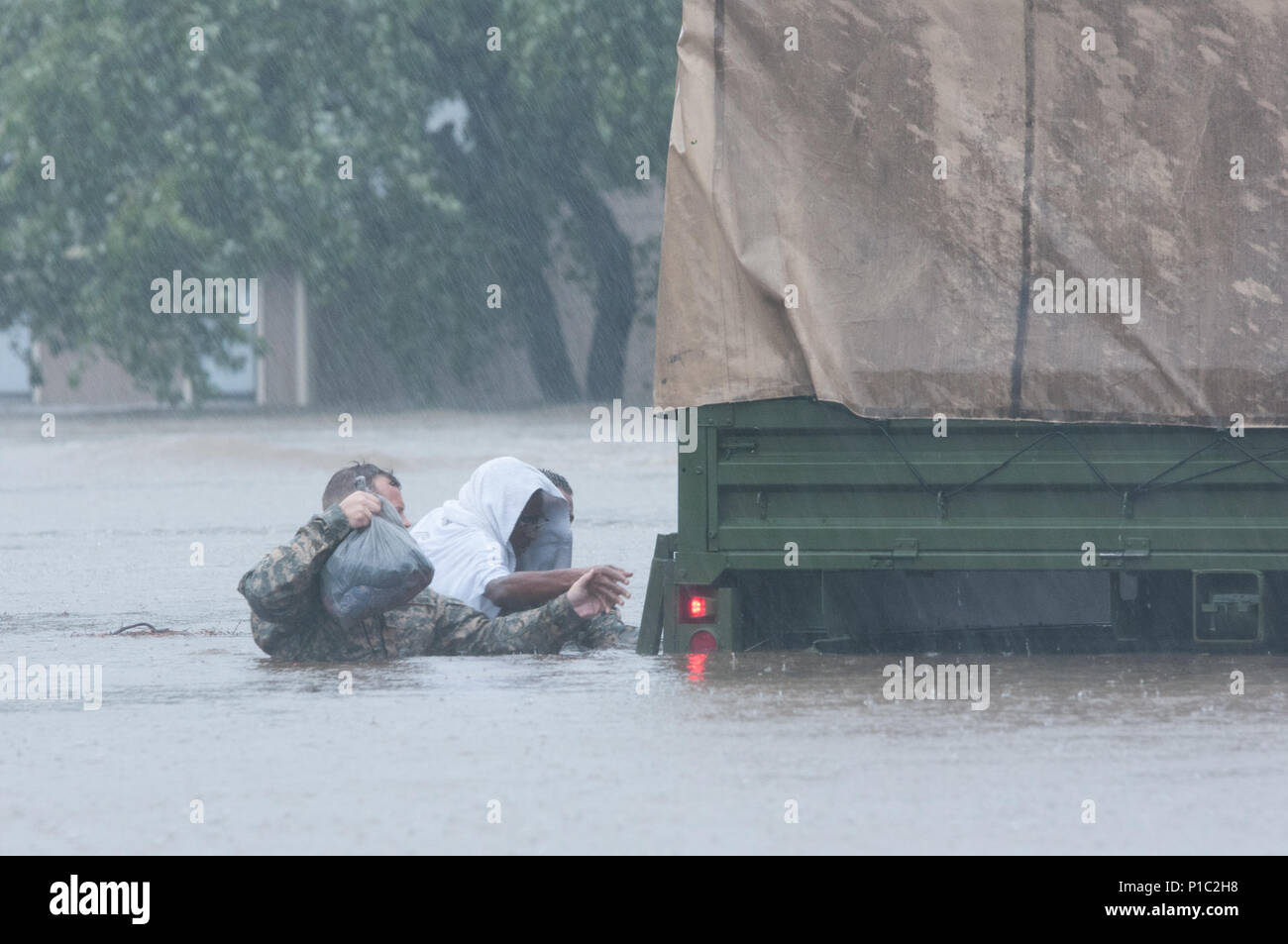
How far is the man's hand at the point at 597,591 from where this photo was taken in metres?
10.2

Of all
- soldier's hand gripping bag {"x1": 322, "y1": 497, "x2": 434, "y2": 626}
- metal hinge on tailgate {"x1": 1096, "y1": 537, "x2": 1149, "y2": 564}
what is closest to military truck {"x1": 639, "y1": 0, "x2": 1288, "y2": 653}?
metal hinge on tailgate {"x1": 1096, "y1": 537, "x2": 1149, "y2": 564}

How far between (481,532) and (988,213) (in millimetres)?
3016

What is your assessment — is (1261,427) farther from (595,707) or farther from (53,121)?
(53,121)

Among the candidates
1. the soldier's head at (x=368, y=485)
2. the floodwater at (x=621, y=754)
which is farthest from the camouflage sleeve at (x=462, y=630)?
the soldier's head at (x=368, y=485)

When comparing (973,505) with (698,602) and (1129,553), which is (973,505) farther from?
(698,602)

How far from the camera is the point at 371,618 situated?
1065cm

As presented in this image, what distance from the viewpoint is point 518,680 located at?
986cm

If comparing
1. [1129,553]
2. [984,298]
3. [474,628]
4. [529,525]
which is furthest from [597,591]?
[1129,553]

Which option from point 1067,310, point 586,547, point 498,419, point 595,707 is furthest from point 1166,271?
point 498,419

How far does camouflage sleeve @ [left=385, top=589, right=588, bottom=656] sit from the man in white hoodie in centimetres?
14

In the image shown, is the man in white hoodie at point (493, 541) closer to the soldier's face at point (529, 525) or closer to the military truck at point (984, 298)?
the soldier's face at point (529, 525)

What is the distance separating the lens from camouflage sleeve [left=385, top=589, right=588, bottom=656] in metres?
10.6

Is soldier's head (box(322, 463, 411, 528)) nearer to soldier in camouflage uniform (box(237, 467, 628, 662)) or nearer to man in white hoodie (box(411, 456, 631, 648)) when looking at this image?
soldier in camouflage uniform (box(237, 467, 628, 662))

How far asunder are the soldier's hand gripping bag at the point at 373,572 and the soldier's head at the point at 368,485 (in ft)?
1.46
